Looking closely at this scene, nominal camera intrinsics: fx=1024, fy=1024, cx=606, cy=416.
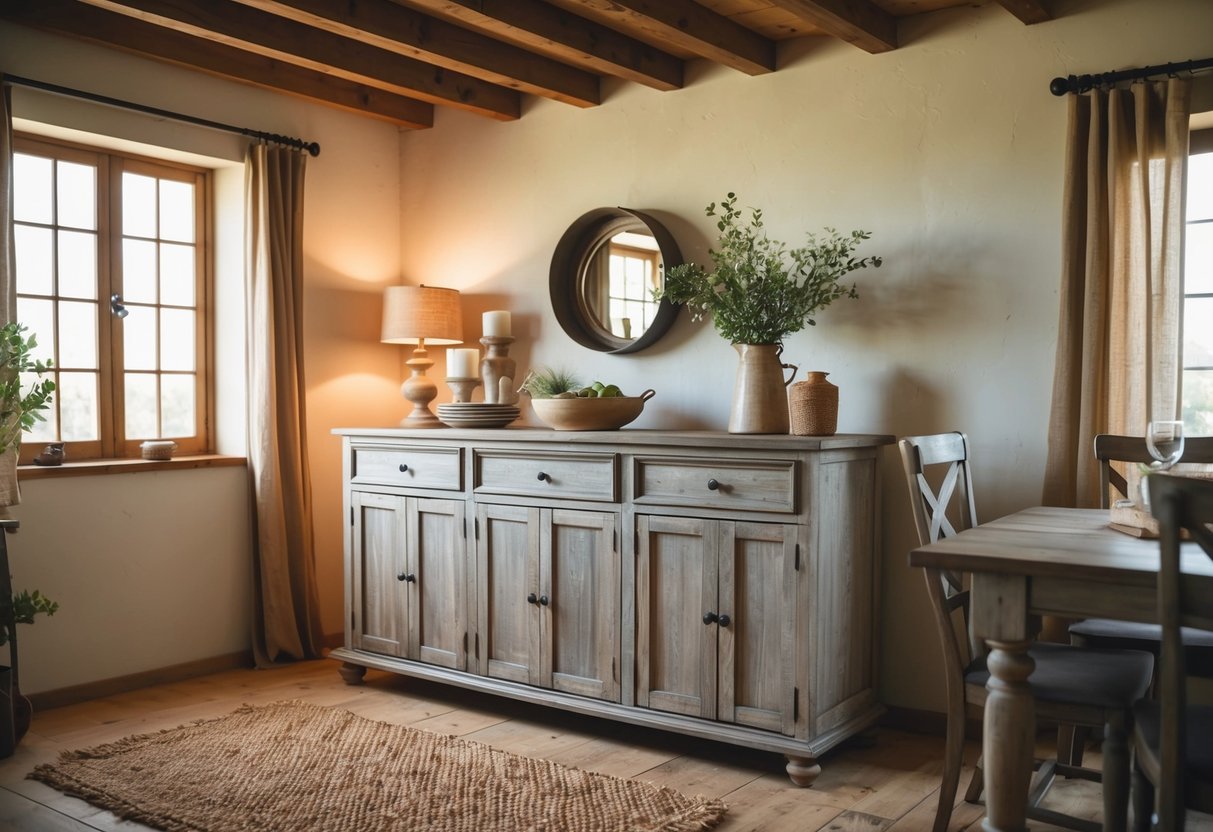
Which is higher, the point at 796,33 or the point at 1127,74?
the point at 796,33

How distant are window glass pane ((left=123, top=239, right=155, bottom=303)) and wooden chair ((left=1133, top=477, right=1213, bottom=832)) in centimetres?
362

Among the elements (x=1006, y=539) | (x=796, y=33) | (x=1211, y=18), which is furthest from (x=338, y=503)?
(x=1211, y=18)

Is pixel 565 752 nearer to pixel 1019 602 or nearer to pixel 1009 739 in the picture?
pixel 1009 739

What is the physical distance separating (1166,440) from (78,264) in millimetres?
3612

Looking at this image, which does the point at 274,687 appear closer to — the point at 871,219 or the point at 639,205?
the point at 639,205

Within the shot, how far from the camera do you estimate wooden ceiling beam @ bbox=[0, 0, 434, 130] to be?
11.2ft

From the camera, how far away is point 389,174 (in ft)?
15.4

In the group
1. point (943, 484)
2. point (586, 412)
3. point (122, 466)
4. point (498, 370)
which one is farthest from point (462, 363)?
point (943, 484)

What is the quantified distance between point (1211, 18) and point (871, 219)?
1077mm

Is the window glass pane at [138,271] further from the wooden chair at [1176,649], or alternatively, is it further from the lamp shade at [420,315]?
the wooden chair at [1176,649]

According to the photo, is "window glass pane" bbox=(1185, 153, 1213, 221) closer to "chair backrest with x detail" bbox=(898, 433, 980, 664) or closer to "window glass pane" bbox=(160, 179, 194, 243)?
"chair backrest with x detail" bbox=(898, 433, 980, 664)

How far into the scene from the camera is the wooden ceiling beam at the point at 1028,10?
2951mm

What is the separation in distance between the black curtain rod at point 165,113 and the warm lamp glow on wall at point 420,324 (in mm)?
713

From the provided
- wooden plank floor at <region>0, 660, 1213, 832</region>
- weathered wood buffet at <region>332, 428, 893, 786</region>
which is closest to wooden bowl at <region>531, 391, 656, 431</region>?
weathered wood buffet at <region>332, 428, 893, 786</region>
